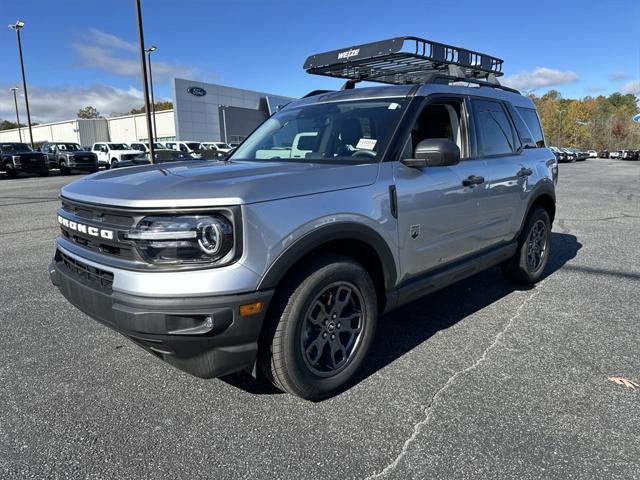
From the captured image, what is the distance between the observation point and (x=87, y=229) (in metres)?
2.64

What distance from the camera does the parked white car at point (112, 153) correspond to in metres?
28.4

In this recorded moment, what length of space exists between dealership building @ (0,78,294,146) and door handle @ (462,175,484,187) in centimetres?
3175

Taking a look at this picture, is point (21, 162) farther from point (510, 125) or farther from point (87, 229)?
point (510, 125)

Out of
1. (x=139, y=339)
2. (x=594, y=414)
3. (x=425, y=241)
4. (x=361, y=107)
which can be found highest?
(x=361, y=107)

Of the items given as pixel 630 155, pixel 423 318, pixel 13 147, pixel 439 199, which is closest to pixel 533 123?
pixel 439 199

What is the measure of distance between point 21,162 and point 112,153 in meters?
5.65

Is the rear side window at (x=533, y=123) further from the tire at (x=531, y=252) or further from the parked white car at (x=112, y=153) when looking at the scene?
the parked white car at (x=112, y=153)

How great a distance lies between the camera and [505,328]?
12.7 feet

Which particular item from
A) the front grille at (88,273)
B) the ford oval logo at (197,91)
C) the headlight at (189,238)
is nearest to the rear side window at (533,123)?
the headlight at (189,238)

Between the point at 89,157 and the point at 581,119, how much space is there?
100045 millimetres

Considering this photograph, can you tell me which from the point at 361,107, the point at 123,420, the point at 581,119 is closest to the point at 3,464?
the point at 123,420

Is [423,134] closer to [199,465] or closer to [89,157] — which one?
[199,465]

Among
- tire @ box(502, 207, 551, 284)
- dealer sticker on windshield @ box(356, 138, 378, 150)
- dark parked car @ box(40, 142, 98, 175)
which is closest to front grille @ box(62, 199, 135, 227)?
dealer sticker on windshield @ box(356, 138, 378, 150)

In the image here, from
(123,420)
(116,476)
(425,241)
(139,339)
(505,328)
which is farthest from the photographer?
(505,328)
